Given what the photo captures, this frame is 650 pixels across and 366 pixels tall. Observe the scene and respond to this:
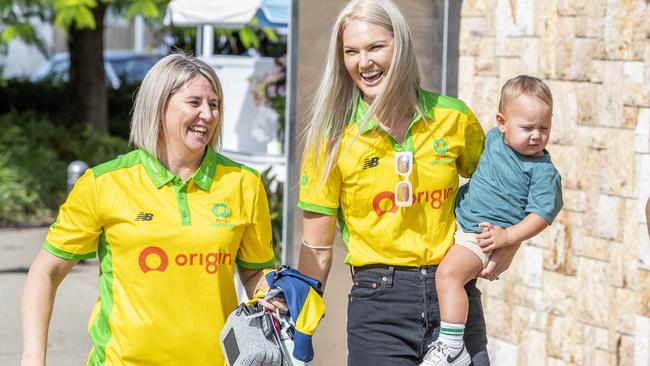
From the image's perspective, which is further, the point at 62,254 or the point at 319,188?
the point at 319,188

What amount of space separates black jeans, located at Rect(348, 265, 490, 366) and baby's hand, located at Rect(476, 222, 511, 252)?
0.19m

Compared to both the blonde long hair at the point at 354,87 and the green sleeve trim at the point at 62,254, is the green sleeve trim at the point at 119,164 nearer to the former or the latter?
the green sleeve trim at the point at 62,254

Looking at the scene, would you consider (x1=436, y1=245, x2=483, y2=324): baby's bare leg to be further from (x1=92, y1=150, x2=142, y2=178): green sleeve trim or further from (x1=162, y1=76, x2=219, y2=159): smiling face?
(x1=92, y1=150, x2=142, y2=178): green sleeve trim

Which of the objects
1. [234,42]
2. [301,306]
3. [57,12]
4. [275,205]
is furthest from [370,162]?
[234,42]

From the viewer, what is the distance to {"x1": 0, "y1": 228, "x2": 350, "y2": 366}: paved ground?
5.75 meters

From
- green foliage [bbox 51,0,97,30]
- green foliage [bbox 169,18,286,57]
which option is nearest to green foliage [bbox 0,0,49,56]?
green foliage [bbox 51,0,97,30]

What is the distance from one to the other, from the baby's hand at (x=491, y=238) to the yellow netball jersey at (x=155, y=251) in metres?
0.71

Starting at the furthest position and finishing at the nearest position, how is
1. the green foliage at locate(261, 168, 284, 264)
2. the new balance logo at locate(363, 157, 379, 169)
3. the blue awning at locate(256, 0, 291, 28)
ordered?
1. the blue awning at locate(256, 0, 291, 28)
2. the green foliage at locate(261, 168, 284, 264)
3. the new balance logo at locate(363, 157, 379, 169)

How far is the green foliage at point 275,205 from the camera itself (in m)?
8.85

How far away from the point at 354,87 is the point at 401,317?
74cm

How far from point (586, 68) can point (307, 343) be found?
2786mm

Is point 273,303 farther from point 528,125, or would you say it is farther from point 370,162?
point 528,125

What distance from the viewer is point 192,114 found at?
3.46 m

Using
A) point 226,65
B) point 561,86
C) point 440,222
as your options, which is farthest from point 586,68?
point 226,65
